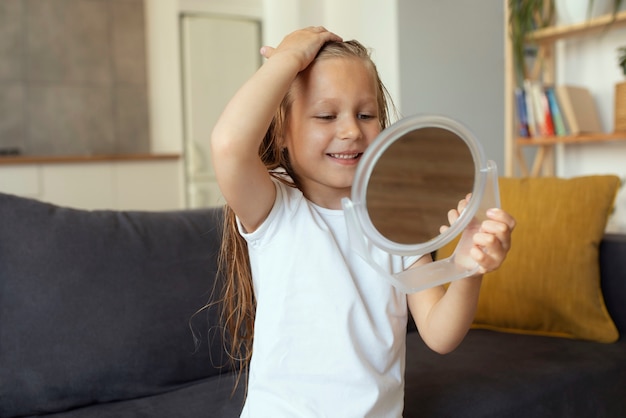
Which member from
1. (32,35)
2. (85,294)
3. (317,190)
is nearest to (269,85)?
(317,190)

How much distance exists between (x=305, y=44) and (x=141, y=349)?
747mm

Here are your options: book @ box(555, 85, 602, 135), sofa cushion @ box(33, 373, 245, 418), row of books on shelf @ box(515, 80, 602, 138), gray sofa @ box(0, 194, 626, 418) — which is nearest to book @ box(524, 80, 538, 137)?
row of books on shelf @ box(515, 80, 602, 138)

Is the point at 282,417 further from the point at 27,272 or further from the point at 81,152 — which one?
the point at 81,152

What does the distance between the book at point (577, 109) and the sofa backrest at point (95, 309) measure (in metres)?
1.88

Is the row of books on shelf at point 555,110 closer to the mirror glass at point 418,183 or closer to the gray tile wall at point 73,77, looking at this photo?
the mirror glass at point 418,183

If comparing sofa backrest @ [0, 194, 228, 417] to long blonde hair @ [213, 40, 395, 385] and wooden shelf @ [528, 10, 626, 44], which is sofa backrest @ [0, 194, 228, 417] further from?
wooden shelf @ [528, 10, 626, 44]

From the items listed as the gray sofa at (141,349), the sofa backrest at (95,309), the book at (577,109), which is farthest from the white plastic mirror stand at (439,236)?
the book at (577,109)

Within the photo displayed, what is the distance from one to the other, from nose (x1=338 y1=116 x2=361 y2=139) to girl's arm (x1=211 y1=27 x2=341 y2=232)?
0.30 ft

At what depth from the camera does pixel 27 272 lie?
53.0 inches

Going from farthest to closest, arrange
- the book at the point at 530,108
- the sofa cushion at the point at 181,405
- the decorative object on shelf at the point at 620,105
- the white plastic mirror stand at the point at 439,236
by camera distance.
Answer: the book at the point at 530,108 < the decorative object on shelf at the point at 620,105 < the sofa cushion at the point at 181,405 < the white plastic mirror stand at the point at 439,236

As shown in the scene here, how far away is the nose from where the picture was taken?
0.94 metres

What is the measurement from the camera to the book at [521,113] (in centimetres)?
301

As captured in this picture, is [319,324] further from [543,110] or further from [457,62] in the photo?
[457,62]

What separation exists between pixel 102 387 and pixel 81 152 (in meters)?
3.51
